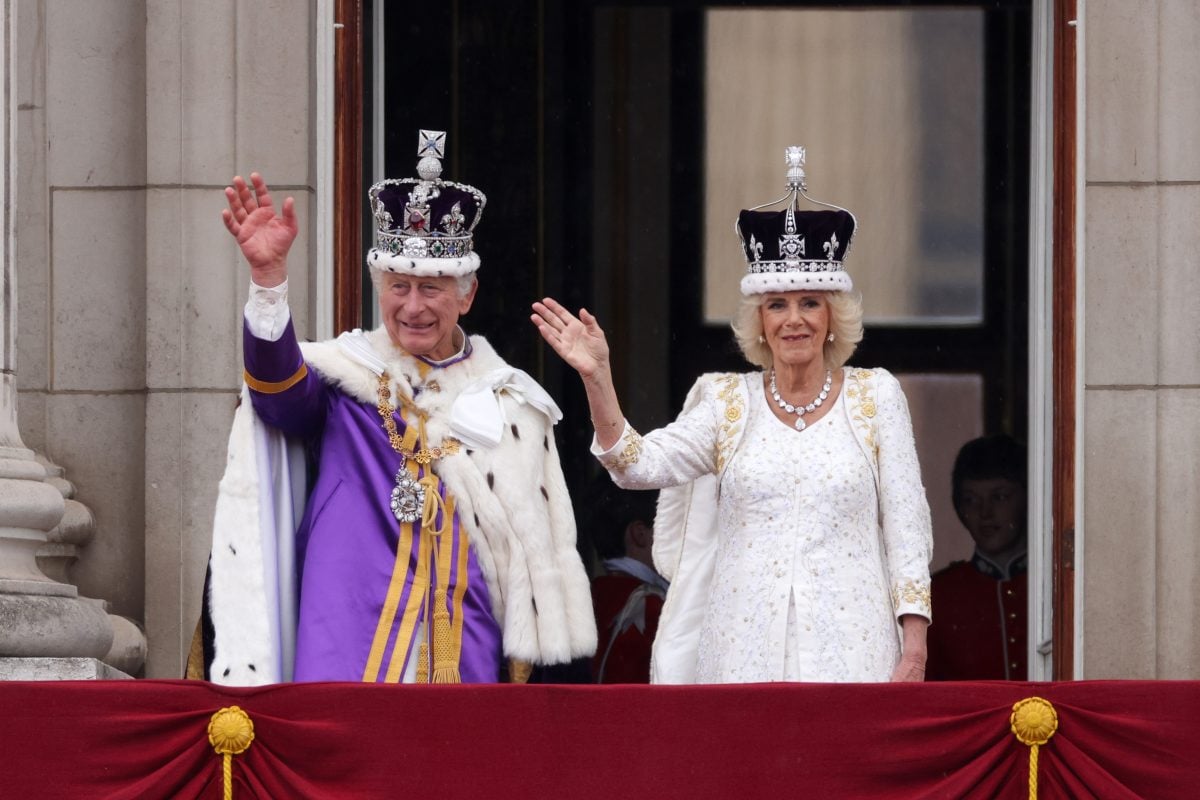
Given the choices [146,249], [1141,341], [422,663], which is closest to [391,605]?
[422,663]

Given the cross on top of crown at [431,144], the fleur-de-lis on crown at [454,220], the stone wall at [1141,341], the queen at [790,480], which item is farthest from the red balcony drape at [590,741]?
the stone wall at [1141,341]

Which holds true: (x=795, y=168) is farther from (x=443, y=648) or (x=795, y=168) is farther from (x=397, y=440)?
(x=443, y=648)

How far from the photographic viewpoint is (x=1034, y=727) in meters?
5.08

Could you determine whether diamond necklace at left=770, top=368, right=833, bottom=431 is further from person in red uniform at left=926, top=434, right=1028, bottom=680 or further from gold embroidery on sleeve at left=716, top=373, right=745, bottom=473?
person in red uniform at left=926, top=434, right=1028, bottom=680

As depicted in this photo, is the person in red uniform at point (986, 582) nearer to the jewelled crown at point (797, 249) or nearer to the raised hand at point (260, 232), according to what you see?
the jewelled crown at point (797, 249)

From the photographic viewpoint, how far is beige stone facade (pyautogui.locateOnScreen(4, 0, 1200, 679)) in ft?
23.8

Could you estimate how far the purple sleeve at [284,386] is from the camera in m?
5.83

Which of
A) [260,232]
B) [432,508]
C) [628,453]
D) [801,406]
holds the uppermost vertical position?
[260,232]

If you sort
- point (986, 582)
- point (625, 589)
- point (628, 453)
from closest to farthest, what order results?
point (628, 453)
point (986, 582)
point (625, 589)

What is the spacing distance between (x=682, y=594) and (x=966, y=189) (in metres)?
4.23

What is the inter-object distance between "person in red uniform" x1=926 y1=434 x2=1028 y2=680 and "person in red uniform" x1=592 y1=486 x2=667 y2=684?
1.01 meters

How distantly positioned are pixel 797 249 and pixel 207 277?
216 cm

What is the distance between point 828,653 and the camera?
5.79 m

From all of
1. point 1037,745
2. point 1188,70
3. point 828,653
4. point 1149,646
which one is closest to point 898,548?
point 828,653
